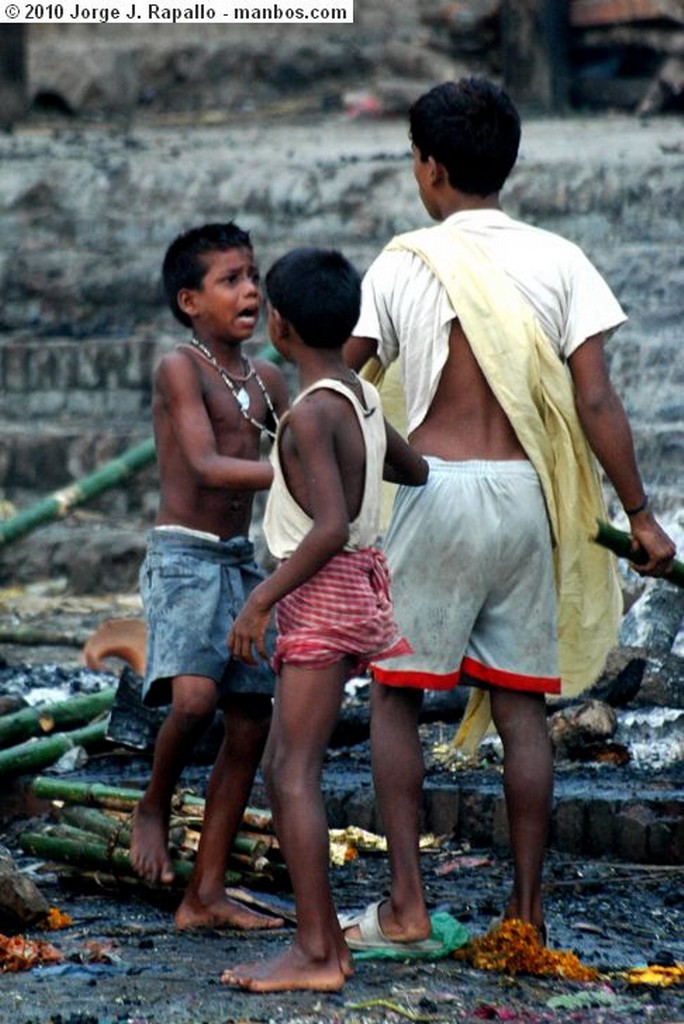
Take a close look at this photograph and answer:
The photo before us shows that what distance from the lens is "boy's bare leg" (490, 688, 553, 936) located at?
13.8 feet

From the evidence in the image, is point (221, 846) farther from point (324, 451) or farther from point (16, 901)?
point (324, 451)

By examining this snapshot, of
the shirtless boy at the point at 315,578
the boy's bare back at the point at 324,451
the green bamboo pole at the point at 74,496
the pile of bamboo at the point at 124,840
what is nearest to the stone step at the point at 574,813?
the pile of bamboo at the point at 124,840

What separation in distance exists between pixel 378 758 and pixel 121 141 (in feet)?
29.0

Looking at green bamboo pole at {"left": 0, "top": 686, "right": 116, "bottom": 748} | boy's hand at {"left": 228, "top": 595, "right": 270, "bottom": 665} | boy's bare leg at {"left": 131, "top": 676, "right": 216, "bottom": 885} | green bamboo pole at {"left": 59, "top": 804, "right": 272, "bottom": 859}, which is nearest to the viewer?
boy's hand at {"left": 228, "top": 595, "right": 270, "bottom": 665}

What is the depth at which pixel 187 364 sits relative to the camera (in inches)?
183

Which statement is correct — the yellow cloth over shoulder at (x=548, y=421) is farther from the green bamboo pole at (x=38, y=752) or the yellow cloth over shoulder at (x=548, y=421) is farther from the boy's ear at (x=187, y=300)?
the green bamboo pole at (x=38, y=752)

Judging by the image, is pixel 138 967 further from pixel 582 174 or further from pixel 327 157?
pixel 327 157

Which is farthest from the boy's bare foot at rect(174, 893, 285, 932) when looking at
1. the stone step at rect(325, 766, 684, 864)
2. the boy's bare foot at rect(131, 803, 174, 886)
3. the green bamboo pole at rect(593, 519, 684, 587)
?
the green bamboo pole at rect(593, 519, 684, 587)

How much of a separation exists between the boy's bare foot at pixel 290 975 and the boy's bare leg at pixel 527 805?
487 mm

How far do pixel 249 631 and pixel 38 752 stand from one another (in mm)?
1834

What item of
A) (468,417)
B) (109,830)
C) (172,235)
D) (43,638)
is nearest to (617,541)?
(468,417)

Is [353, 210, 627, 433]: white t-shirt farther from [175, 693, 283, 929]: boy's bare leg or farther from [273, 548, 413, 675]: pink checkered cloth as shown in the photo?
[175, 693, 283, 929]: boy's bare leg

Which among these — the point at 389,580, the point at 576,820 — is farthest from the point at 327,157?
the point at 389,580

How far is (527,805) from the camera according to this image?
4.21 meters
